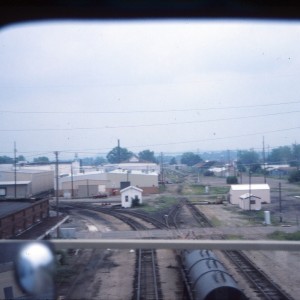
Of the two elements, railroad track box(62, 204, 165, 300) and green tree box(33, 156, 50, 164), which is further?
green tree box(33, 156, 50, 164)

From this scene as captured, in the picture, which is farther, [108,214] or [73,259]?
[108,214]

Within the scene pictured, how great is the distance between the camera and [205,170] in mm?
10250

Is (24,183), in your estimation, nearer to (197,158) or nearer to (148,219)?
(148,219)

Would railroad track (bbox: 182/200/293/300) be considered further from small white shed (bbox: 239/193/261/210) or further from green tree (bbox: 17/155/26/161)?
green tree (bbox: 17/155/26/161)

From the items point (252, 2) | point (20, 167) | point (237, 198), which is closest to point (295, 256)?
point (252, 2)

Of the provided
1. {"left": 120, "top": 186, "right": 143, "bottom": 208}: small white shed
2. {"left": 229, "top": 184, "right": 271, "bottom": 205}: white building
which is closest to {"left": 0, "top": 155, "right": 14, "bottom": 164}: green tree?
{"left": 120, "top": 186, "right": 143, "bottom": 208}: small white shed

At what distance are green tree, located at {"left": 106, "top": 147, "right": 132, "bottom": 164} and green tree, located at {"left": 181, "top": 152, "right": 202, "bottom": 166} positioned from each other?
1.33 metres

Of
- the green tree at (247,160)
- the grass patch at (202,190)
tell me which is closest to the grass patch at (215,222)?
the grass patch at (202,190)

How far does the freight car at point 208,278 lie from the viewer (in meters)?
3.43

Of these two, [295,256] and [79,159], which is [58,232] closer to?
[295,256]

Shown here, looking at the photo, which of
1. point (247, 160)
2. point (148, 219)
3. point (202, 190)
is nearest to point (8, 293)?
point (148, 219)

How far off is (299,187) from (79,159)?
5.08m

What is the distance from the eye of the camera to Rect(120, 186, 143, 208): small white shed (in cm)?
782

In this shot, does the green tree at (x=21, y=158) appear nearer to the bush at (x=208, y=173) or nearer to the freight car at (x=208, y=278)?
the bush at (x=208, y=173)
